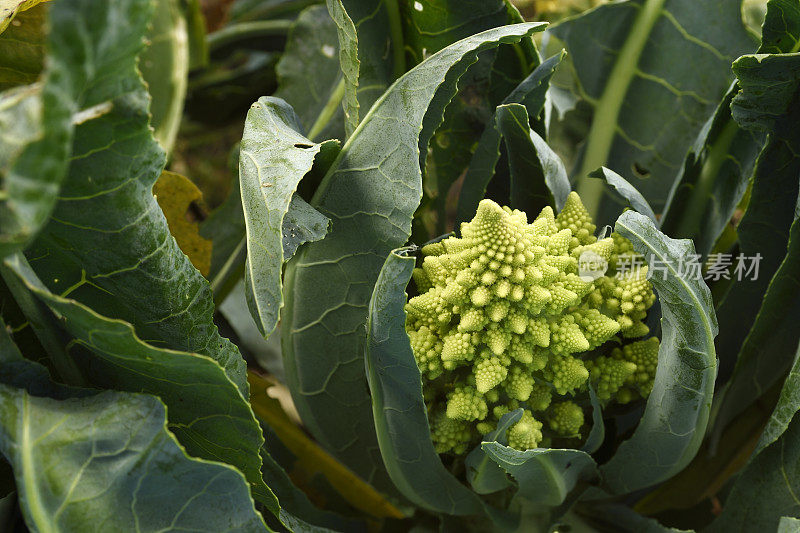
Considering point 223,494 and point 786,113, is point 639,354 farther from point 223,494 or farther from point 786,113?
point 223,494

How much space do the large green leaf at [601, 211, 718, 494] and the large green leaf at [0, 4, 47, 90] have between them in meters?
0.69

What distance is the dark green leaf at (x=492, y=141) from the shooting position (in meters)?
0.71

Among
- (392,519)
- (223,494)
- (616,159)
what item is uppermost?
(616,159)

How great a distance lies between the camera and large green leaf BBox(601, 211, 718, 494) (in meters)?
0.58

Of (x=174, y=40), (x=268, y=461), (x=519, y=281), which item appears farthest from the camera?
(x=174, y=40)

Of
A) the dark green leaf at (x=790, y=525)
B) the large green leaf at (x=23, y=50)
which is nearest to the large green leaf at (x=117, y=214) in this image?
the large green leaf at (x=23, y=50)

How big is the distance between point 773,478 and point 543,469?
0.27m

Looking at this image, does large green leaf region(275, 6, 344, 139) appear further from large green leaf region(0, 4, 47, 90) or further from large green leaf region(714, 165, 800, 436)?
large green leaf region(714, 165, 800, 436)

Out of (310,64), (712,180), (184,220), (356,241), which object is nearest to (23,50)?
(184,220)

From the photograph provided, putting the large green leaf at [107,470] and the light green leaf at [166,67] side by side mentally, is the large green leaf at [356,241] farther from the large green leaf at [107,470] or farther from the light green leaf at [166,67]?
the light green leaf at [166,67]

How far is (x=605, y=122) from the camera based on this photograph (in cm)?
94

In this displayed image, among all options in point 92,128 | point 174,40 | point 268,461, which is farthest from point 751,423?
point 174,40

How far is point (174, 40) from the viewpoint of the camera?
1197mm

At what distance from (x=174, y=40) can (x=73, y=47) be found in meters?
0.89
